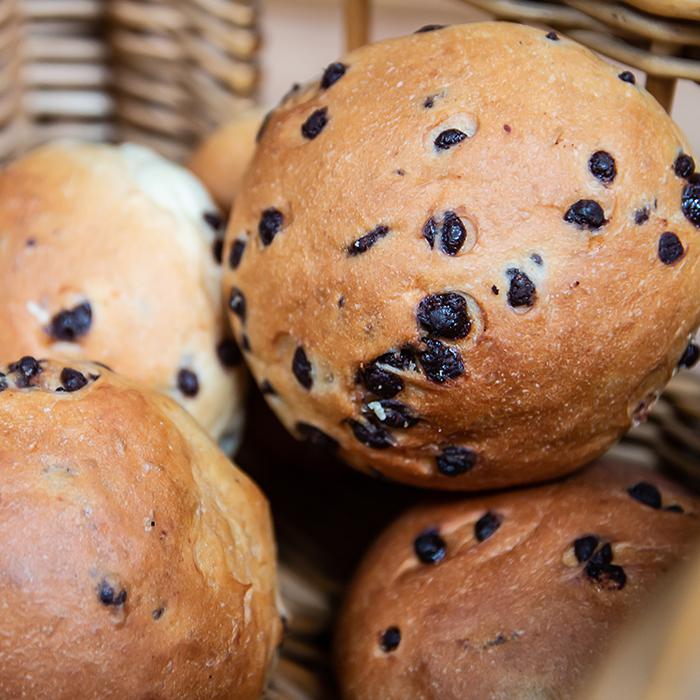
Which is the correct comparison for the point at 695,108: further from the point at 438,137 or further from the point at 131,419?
the point at 131,419

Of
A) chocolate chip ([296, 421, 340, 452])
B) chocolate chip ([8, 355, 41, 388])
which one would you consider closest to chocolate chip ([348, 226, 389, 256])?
chocolate chip ([296, 421, 340, 452])

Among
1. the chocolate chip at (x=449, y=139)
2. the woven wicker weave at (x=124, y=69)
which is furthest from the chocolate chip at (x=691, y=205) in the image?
the woven wicker weave at (x=124, y=69)

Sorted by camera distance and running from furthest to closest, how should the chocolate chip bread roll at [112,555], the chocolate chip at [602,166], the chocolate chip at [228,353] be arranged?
1. the chocolate chip at [228,353]
2. the chocolate chip at [602,166]
3. the chocolate chip bread roll at [112,555]

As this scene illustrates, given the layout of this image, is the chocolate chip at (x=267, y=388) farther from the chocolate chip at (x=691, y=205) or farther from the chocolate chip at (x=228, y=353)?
the chocolate chip at (x=691, y=205)

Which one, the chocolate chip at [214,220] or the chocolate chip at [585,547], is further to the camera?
the chocolate chip at [214,220]

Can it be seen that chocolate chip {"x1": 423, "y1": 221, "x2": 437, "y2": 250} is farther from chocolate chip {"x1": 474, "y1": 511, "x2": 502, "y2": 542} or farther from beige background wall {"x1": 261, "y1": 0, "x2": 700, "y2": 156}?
beige background wall {"x1": 261, "y1": 0, "x2": 700, "y2": 156}

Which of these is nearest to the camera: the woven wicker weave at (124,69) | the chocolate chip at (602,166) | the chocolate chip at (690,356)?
the chocolate chip at (602,166)

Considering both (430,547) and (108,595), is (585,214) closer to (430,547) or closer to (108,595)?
(430,547)
